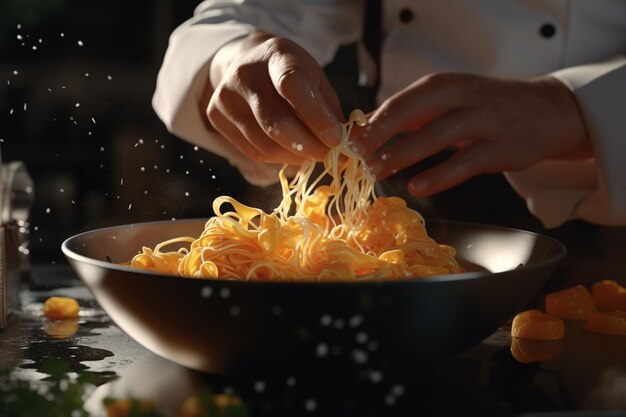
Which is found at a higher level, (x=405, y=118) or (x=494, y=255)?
(x=405, y=118)

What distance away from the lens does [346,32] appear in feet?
5.39

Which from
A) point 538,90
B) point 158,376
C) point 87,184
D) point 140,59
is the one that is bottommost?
point 87,184

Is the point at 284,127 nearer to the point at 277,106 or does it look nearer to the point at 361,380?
the point at 277,106

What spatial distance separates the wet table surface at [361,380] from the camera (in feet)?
2.25

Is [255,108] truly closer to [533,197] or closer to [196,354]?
[196,354]

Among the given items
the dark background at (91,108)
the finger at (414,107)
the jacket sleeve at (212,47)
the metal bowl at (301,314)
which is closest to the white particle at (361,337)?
the metal bowl at (301,314)

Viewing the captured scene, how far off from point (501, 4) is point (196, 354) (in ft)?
3.09

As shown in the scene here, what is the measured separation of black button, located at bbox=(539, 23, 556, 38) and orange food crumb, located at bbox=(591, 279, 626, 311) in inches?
19.8

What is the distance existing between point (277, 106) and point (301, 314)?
374 mm

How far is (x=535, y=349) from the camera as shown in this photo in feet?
2.88

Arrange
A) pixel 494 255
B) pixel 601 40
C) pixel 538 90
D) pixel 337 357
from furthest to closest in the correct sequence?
pixel 601 40 < pixel 538 90 < pixel 494 255 < pixel 337 357

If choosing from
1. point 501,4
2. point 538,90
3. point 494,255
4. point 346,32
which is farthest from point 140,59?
point 494,255

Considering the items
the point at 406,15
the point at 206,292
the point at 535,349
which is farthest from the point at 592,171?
the point at 206,292

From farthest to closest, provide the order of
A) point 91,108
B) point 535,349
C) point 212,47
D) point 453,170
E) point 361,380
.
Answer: point 91,108
point 212,47
point 453,170
point 535,349
point 361,380
